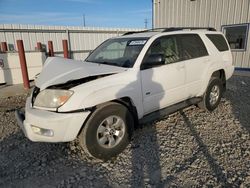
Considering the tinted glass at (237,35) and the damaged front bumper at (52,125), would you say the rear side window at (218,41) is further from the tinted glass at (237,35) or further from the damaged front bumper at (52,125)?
the tinted glass at (237,35)

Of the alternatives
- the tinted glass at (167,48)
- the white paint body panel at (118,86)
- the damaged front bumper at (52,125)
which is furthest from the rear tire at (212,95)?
the damaged front bumper at (52,125)

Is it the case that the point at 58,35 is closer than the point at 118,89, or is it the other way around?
the point at 118,89

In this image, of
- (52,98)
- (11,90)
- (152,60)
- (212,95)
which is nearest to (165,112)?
(152,60)

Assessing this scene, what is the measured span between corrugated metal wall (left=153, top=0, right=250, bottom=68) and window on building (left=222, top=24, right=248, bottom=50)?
0.19 meters

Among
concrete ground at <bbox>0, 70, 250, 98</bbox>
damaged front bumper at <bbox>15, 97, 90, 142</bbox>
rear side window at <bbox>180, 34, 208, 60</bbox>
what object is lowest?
concrete ground at <bbox>0, 70, 250, 98</bbox>

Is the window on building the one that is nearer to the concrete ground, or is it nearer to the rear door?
the rear door

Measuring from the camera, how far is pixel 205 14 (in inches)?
411

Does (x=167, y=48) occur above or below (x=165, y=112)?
above

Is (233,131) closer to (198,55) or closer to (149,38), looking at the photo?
(198,55)

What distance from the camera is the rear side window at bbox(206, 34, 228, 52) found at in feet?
16.9

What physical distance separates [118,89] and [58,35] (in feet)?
33.2

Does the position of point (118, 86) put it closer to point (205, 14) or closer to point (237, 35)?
point (237, 35)

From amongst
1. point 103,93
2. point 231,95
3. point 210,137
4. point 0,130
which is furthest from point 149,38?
point 231,95

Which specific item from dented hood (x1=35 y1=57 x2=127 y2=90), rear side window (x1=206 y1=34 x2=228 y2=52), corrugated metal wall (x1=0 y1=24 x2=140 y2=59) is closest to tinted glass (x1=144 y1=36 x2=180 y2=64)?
dented hood (x1=35 y1=57 x2=127 y2=90)
